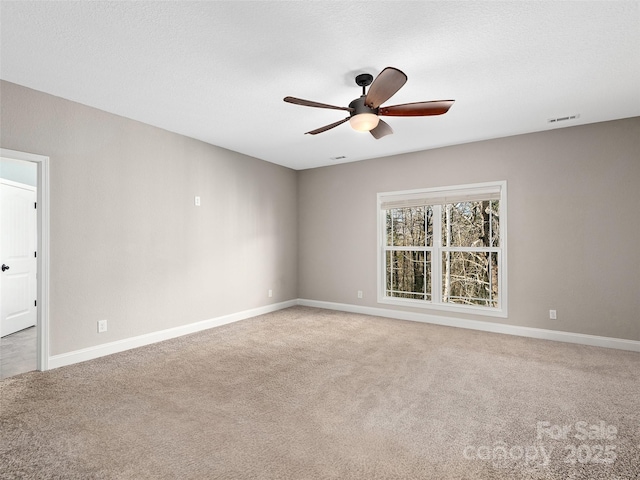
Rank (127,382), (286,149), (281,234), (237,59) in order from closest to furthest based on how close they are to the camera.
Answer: (237,59) < (127,382) < (286,149) < (281,234)

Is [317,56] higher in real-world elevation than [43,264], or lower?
higher

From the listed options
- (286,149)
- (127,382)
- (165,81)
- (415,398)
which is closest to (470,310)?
(415,398)

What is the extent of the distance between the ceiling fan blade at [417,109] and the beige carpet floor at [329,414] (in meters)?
2.28

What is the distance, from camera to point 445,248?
502 centimetres

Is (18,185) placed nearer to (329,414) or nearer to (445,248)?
(329,414)

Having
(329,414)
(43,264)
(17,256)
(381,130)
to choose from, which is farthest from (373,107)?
Result: (17,256)

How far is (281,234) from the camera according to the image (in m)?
6.10

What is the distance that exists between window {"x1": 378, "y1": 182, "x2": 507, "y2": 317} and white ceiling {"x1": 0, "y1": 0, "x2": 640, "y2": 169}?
1.33 metres

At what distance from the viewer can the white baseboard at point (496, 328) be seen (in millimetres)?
3838

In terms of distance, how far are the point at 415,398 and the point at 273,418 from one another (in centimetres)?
110

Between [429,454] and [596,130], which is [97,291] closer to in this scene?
[429,454]

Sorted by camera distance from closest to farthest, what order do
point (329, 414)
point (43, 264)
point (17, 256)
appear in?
point (329, 414)
point (43, 264)
point (17, 256)

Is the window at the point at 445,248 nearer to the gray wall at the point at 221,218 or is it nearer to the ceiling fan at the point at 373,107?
the gray wall at the point at 221,218

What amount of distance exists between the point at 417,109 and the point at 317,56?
0.89 metres
